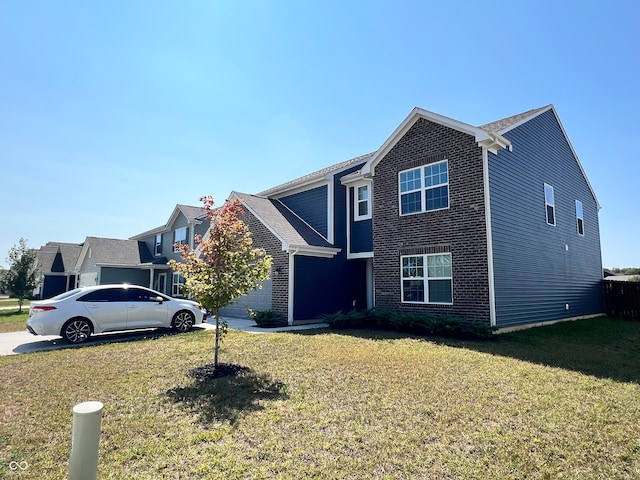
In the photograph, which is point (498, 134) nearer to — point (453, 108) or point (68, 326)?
point (453, 108)

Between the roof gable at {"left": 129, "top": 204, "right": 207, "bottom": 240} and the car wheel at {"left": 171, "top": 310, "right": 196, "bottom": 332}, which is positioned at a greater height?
the roof gable at {"left": 129, "top": 204, "right": 207, "bottom": 240}

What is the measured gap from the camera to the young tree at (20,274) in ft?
74.8

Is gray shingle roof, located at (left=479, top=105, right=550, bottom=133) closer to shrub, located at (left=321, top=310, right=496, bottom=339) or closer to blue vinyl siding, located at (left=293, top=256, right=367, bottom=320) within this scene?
shrub, located at (left=321, top=310, right=496, bottom=339)

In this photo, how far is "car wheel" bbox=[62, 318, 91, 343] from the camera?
1024cm

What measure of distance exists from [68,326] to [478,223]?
41.0ft

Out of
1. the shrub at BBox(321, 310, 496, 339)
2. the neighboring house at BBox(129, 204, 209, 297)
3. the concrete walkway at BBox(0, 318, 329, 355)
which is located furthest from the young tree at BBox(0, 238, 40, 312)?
the shrub at BBox(321, 310, 496, 339)

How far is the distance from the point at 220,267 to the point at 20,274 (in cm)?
2326

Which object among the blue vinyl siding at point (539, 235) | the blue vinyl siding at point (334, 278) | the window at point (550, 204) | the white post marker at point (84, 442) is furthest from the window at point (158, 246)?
the white post marker at point (84, 442)

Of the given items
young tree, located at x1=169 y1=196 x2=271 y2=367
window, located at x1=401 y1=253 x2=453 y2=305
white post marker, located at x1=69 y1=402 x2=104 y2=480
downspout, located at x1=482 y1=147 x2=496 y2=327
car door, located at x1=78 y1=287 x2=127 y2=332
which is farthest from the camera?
window, located at x1=401 y1=253 x2=453 y2=305

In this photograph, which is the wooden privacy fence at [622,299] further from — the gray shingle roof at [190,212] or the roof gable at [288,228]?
the gray shingle roof at [190,212]

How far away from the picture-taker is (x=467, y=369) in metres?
6.98

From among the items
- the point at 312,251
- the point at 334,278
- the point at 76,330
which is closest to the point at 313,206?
the point at 312,251

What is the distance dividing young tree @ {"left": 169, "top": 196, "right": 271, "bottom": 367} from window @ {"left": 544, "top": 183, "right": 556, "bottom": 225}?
12.5m

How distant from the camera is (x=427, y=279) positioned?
1261 centimetres
